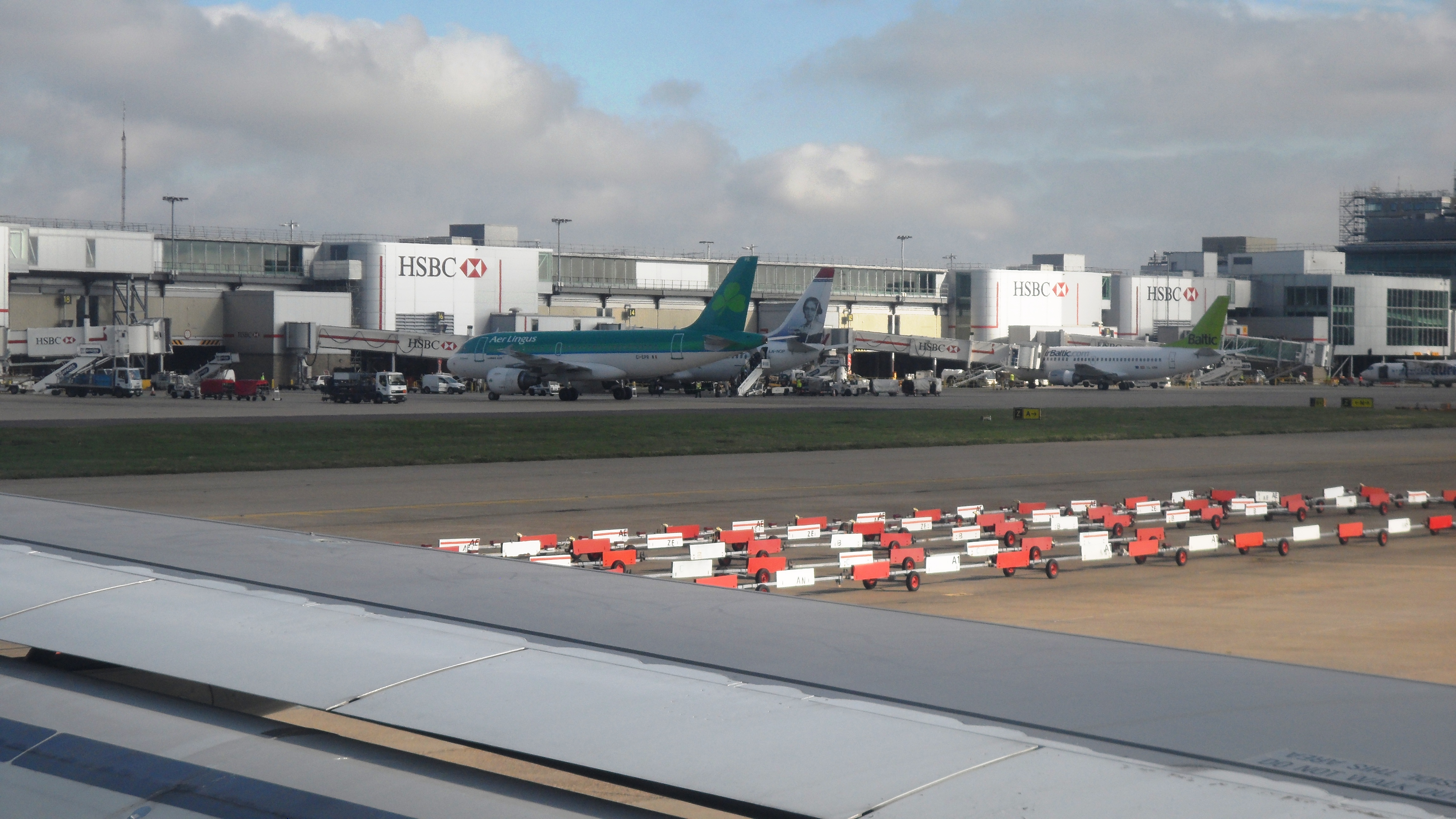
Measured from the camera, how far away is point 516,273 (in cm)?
12112

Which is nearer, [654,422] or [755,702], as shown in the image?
[755,702]

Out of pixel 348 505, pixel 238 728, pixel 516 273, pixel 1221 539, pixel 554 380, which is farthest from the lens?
pixel 516 273

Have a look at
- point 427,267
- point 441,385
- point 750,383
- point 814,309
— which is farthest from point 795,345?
point 427,267

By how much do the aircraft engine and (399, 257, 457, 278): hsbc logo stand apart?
42554 millimetres

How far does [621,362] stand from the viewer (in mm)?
76438

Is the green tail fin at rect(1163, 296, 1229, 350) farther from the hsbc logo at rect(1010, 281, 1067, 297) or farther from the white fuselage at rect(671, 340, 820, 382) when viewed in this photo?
the hsbc logo at rect(1010, 281, 1067, 297)

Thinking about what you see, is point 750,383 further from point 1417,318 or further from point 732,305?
point 1417,318

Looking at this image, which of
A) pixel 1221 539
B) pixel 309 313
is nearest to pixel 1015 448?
pixel 1221 539

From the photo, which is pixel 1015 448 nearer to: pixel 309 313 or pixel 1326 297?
pixel 309 313

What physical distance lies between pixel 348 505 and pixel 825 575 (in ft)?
41.3

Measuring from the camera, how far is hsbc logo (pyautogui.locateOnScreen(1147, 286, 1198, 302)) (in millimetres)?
155000

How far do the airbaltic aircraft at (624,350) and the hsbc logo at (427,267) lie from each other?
128 feet

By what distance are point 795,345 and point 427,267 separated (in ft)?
154

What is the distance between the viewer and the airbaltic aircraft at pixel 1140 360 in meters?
103
